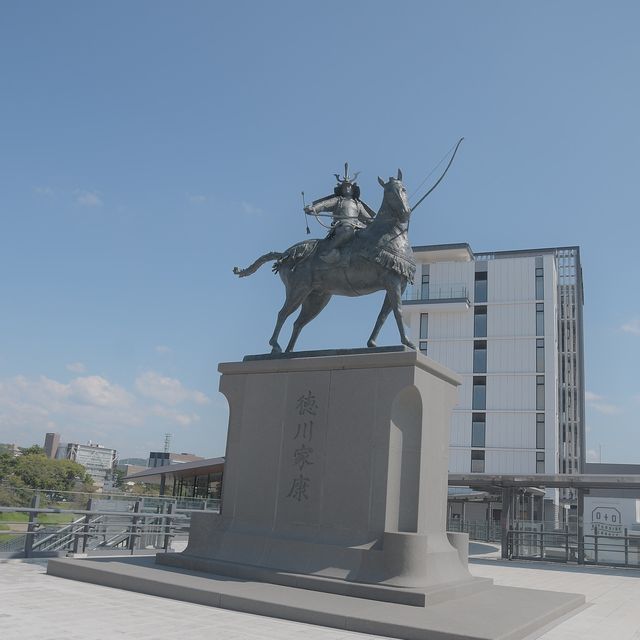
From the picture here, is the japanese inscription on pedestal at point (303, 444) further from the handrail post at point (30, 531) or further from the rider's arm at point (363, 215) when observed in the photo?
the handrail post at point (30, 531)

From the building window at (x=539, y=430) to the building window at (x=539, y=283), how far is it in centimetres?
821

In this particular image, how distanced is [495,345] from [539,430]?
6622 millimetres

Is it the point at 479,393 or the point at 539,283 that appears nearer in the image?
the point at 479,393

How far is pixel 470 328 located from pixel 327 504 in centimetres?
4254

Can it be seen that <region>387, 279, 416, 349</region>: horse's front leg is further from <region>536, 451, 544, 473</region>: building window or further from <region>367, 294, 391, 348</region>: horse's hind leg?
<region>536, 451, 544, 473</region>: building window

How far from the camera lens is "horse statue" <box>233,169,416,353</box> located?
8859 millimetres

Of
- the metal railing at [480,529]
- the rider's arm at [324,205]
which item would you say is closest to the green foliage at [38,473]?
the metal railing at [480,529]

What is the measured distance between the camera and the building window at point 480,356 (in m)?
48.5

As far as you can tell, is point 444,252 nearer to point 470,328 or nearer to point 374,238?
point 470,328

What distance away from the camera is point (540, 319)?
156 ft

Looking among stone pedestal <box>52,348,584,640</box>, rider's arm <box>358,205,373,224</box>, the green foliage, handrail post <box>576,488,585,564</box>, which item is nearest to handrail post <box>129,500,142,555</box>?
stone pedestal <box>52,348,584,640</box>

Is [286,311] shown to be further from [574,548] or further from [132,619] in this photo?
[574,548]

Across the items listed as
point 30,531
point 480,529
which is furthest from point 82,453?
point 30,531

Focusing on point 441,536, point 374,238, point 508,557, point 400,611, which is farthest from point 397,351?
point 508,557
